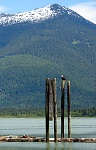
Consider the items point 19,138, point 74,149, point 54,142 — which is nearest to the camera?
point 74,149

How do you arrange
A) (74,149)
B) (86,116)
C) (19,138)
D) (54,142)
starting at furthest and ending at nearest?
1. (86,116)
2. (19,138)
3. (54,142)
4. (74,149)

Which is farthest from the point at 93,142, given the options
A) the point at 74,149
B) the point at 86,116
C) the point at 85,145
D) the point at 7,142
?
the point at 86,116

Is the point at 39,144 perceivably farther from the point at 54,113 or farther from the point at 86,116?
the point at 86,116

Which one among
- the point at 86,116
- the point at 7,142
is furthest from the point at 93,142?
the point at 86,116

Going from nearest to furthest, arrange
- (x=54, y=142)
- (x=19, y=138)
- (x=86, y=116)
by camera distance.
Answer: (x=54, y=142) → (x=19, y=138) → (x=86, y=116)

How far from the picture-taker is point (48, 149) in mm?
49406

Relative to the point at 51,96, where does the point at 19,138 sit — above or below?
below

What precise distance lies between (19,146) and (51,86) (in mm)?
6639

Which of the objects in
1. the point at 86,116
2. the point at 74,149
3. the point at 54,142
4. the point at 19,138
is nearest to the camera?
the point at 74,149

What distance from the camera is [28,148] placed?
5103cm

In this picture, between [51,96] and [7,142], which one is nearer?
[51,96]

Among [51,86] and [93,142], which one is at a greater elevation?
[51,86]

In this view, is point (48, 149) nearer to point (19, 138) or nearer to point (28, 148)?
point (28, 148)

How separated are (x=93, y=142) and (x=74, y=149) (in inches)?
204
